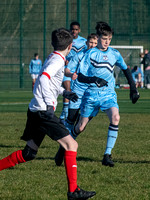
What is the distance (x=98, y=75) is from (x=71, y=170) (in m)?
2.51

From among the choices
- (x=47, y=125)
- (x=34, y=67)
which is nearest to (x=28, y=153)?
(x=47, y=125)

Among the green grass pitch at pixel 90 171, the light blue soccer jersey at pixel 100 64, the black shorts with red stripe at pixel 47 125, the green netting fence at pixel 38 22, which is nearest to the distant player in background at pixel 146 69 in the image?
the green netting fence at pixel 38 22

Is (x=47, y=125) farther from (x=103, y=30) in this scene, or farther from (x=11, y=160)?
(x=103, y=30)

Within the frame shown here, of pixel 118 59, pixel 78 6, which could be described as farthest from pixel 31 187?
pixel 78 6

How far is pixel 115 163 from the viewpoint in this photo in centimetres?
724

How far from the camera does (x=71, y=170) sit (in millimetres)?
5105

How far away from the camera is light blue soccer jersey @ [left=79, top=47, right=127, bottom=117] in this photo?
7293 millimetres

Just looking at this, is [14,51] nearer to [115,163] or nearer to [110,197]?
[115,163]

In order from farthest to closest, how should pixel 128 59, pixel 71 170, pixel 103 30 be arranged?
pixel 128 59, pixel 103 30, pixel 71 170

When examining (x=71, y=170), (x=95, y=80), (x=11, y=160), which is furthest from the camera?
(x=95, y=80)

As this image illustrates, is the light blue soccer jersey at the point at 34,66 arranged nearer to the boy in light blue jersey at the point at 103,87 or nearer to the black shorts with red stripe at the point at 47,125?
the boy in light blue jersey at the point at 103,87

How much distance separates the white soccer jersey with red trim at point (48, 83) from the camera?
5.12 m

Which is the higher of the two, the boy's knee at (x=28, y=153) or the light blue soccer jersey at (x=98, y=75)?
the light blue soccer jersey at (x=98, y=75)

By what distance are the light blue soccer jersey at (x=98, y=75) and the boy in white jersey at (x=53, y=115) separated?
5.99 feet
